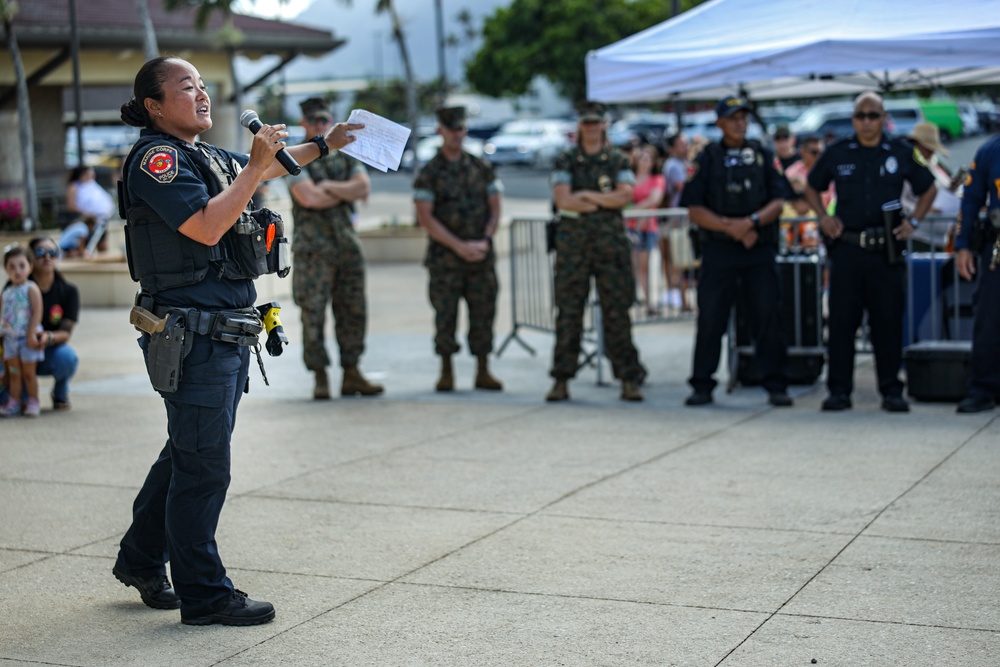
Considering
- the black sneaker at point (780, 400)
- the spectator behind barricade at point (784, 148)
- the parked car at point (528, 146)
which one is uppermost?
the parked car at point (528, 146)

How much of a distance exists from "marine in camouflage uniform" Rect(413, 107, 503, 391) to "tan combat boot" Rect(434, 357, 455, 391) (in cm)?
8

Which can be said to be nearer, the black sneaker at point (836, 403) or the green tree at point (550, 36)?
the black sneaker at point (836, 403)

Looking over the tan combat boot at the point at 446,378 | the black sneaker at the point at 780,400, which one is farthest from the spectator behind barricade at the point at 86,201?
the black sneaker at the point at 780,400

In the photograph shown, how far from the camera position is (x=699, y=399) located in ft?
27.5

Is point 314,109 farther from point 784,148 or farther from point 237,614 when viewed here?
point 784,148

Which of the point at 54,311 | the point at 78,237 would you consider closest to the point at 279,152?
the point at 54,311

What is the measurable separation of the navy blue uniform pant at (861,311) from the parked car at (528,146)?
117ft

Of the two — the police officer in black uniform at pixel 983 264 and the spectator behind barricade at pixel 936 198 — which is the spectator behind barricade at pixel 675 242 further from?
the police officer in black uniform at pixel 983 264

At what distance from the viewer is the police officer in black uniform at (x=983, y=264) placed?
24.9ft

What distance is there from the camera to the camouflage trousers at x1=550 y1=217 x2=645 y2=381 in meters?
8.49

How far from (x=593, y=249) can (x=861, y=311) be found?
1.72 meters

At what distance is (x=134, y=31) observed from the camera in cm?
2319

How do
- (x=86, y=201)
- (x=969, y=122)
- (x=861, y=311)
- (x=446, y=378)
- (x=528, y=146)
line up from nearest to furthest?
(x=861, y=311), (x=446, y=378), (x=86, y=201), (x=528, y=146), (x=969, y=122)

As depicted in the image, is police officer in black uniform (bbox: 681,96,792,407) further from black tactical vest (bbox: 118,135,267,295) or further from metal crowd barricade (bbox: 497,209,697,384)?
black tactical vest (bbox: 118,135,267,295)
